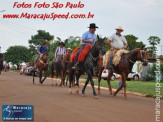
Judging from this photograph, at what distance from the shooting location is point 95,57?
12.7 metres

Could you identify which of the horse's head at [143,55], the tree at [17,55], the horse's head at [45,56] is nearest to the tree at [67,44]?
the horse's head at [45,56]

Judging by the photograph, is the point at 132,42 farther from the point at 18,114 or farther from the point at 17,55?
the point at 18,114

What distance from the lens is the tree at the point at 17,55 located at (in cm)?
10981

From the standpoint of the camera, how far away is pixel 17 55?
111438mm

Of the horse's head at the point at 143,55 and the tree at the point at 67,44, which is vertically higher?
the tree at the point at 67,44

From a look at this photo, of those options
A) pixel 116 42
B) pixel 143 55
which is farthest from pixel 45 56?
pixel 143 55

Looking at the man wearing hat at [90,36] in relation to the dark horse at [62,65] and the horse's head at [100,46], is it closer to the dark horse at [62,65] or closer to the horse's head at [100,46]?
the horse's head at [100,46]

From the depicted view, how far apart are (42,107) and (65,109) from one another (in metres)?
0.73

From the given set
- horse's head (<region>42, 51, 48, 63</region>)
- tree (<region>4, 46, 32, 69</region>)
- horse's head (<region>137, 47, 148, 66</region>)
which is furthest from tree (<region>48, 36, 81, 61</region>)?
tree (<region>4, 46, 32, 69</region>)

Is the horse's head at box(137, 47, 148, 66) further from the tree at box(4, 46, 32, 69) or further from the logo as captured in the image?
the tree at box(4, 46, 32, 69)

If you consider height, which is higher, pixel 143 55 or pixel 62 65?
pixel 143 55

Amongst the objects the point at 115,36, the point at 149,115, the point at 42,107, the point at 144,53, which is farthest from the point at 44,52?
the point at 149,115

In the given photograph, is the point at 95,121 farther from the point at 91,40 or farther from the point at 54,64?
the point at 54,64

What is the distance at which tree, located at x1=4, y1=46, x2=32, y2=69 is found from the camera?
10981 cm
